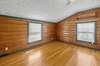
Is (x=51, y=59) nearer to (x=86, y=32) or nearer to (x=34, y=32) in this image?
(x=34, y=32)

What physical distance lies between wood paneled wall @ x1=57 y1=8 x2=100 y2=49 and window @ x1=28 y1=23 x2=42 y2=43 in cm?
216

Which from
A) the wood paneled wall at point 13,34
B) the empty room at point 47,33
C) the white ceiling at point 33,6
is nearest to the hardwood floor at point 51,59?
the empty room at point 47,33

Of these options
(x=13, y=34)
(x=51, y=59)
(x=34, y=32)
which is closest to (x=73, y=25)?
(x=34, y=32)

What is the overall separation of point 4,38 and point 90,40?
458cm

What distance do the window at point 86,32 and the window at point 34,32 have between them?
2714 millimetres

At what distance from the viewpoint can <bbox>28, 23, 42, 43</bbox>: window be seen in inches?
178

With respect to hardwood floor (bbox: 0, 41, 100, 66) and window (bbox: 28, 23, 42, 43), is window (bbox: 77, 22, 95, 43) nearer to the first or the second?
hardwood floor (bbox: 0, 41, 100, 66)

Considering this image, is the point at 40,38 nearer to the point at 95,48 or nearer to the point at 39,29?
the point at 39,29

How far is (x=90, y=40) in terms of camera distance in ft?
15.0

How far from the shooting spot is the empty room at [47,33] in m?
2.73

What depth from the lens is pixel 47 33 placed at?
6.15m

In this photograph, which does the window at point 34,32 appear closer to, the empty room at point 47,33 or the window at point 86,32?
the empty room at point 47,33

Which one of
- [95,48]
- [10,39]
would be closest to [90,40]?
[95,48]

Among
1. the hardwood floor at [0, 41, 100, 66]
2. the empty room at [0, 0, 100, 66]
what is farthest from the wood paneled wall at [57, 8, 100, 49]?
the hardwood floor at [0, 41, 100, 66]
